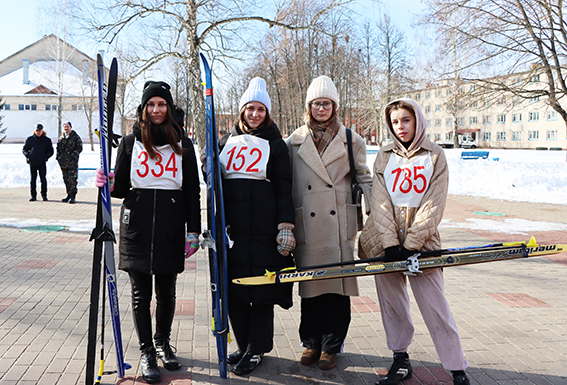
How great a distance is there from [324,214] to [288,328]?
1.37 metres

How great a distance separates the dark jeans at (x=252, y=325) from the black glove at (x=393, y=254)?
963 millimetres

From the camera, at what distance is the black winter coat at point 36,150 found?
39.5 ft

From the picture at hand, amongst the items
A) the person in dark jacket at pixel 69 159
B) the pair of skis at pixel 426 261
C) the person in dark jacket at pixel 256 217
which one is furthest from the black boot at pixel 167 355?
the person in dark jacket at pixel 69 159

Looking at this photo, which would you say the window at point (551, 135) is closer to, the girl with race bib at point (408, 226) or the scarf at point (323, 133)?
the scarf at point (323, 133)

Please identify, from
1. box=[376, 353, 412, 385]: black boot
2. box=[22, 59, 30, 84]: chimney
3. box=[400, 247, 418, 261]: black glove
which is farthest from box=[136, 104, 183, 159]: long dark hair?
box=[22, 59, 30, 84]: chimney

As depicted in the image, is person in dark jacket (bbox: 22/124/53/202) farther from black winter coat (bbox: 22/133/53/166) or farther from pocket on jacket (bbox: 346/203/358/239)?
pocket on jacket (bbox: 346/203/358/239)

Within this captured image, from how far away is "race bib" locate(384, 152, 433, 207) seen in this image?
119 inches

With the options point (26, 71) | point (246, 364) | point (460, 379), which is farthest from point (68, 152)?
point (26, 71)

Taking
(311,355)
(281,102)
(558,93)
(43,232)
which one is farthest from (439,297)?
(281,102)

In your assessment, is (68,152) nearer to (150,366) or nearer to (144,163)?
(144,163)

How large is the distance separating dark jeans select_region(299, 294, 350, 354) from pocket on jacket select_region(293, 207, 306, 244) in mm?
483

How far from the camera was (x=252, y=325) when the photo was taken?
132 inches

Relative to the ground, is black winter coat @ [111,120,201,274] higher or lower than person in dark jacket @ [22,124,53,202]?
lower

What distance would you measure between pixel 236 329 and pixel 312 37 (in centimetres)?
2697
